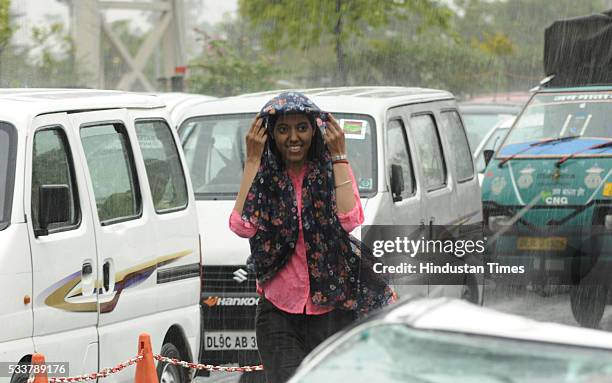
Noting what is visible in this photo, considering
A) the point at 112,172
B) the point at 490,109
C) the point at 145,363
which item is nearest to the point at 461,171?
the point at 112,172

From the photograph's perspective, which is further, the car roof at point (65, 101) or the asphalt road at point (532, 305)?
the asphalt road at point (532, 305)

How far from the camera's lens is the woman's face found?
6.11 meters

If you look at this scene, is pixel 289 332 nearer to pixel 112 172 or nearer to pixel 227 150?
pixel 112 172

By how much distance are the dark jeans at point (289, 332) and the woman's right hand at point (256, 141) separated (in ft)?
2.12

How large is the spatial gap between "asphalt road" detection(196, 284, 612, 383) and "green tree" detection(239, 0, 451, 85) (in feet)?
38.5

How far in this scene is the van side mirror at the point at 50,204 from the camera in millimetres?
6402

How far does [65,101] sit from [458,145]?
18.1 ft

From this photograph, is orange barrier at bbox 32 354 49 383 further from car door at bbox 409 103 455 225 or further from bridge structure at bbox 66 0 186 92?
bridge structure at bbox 66 0 186 92

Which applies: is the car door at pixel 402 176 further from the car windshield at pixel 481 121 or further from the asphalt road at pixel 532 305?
the car windshield at pixel 481 121

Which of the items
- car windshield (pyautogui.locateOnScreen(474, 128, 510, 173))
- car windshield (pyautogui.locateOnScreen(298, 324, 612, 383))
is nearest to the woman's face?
car windshield (pyautogui.locateOnScreen(298, 324, 612, 383))

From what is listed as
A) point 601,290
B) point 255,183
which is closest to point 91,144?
point 255,183

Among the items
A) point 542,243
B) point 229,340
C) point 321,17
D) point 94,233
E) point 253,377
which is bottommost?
point 253,377

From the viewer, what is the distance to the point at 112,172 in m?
7.59

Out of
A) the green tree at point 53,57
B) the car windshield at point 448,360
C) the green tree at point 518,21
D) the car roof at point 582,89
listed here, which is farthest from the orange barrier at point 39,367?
the green tree at point 518,21
